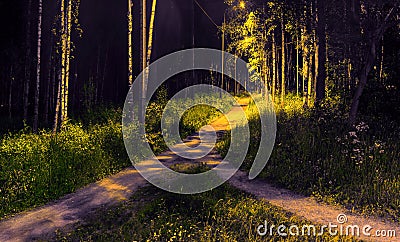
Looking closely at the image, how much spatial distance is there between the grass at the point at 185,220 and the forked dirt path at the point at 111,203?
413 millimetres

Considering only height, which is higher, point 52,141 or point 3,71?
point 3,71

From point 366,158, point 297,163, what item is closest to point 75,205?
point 297,163

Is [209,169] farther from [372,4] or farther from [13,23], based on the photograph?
[13,23]

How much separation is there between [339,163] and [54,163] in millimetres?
8154

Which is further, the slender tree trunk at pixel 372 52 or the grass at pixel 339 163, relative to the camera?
the slender tree trunk at pixel 372 52

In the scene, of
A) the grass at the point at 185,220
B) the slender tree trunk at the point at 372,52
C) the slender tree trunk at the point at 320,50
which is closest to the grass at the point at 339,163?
the slender tree trunk at the point at 372,52

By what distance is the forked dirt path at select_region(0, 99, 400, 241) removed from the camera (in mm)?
6816

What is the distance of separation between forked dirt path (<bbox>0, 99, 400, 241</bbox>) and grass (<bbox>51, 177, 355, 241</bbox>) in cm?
41

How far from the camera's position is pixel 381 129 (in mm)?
12961

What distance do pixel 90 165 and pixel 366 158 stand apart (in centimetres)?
827

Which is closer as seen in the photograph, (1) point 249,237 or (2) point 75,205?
(1) point 249,237

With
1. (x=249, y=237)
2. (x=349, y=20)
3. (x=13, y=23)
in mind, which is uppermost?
(x=13, y=23)

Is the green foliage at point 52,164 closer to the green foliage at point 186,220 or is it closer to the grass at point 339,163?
the green foliage at point 186,220

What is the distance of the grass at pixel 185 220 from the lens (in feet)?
20.7
